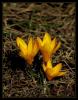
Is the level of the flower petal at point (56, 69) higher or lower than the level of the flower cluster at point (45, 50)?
lower

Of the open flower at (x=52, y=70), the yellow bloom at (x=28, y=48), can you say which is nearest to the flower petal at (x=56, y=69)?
the open flower at (x=52, y=70)

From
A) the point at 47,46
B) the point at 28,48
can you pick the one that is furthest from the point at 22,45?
the point at 47,46

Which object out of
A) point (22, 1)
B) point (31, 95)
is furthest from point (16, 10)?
point (31, 95)

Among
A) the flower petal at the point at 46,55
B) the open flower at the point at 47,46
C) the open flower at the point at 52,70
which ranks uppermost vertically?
the open flower at the point at 47,46

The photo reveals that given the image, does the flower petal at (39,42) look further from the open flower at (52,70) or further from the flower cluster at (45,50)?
the open flower at (52,70)

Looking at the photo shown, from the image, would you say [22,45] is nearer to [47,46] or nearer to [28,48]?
[28,48]

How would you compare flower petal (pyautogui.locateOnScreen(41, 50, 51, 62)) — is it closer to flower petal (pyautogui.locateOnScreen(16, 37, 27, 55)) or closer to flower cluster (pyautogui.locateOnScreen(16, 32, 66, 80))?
flower cluster (pyautogui.locateOnScreen(16, 32, 66, 80))

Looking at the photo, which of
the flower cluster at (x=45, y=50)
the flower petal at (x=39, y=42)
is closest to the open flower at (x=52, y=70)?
the flower cluster at (x=45, y=50)
